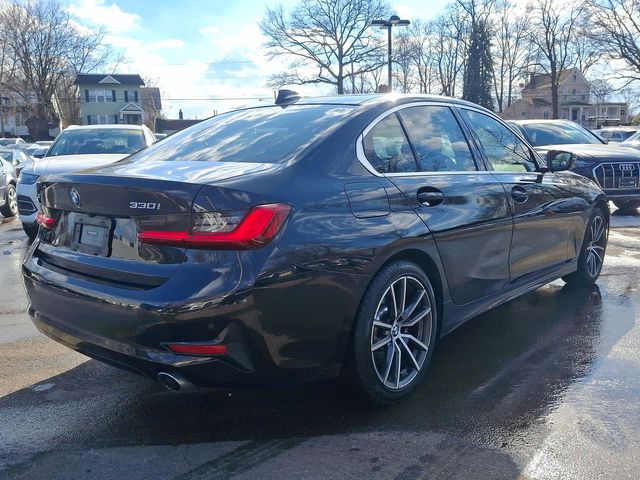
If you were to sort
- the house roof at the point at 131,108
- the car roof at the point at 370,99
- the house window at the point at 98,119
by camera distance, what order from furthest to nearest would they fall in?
the house window at the point at 98,119 → the house roof at the point at 131,108 → the car roof at the point at 370,99

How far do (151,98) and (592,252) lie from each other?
7766 cm

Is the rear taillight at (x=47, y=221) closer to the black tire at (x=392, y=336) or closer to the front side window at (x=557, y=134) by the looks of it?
the black tire at (x=392, y=336)

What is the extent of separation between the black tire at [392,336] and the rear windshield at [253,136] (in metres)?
0.85

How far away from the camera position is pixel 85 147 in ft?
30.3

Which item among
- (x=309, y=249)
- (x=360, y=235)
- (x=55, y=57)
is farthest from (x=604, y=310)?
(x=55, y=57)

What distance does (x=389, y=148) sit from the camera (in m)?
3.43

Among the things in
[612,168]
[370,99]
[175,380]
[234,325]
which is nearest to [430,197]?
[370,99]

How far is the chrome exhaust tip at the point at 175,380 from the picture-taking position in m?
2.66

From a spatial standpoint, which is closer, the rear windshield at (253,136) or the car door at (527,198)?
the rear windshield at (253,136)

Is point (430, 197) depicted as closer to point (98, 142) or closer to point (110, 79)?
point (98, 142)

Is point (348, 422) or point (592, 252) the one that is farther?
point (592, 252)

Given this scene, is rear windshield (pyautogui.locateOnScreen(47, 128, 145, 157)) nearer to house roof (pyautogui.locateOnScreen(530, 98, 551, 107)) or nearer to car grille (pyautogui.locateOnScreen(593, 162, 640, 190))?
car grille (pyautogui.locateOnScreen(593, 162, 640, 190))

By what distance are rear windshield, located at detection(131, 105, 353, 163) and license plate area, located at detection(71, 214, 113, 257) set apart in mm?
631

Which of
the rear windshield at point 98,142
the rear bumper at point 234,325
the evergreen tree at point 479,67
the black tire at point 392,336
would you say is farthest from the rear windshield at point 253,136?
the evergreen tree at point 479,67
